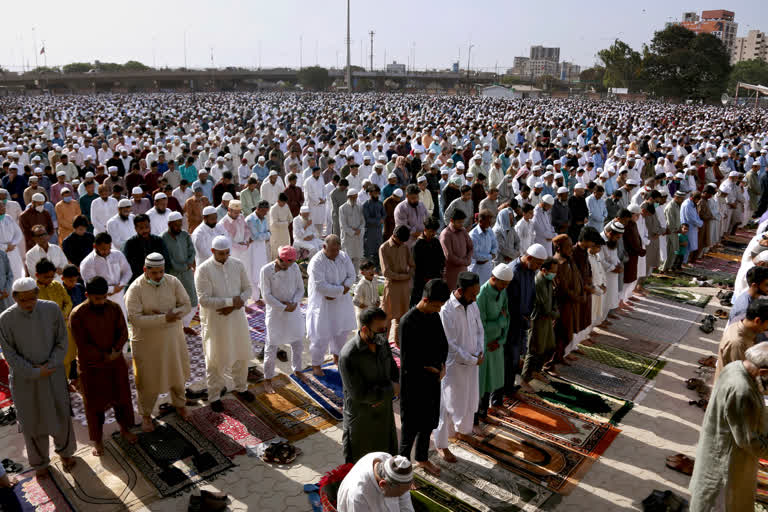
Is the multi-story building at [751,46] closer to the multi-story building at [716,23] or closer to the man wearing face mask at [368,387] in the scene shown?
the multi-story building at [716,23]

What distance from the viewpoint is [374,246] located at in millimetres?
8109

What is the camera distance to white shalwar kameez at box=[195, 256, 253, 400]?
477 cm

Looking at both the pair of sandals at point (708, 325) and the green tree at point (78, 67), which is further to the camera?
the green tree at point (78, 67)

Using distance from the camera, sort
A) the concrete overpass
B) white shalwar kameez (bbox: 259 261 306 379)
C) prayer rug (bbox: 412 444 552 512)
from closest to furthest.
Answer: prayer rug (bbox: 412 444 552 512) < white shalwar kameez (bbox: 259 261 306 379) < the concrete overpass

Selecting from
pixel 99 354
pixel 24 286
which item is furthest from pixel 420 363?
pixel 24 286

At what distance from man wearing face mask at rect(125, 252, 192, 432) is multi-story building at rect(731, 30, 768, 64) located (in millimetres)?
155005

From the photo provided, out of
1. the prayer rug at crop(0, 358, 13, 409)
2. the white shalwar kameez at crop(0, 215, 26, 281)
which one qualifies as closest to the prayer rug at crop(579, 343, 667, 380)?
the prayer rug at crop(0, 358, 13, 409)

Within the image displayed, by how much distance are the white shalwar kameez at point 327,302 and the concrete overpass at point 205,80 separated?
66.4m

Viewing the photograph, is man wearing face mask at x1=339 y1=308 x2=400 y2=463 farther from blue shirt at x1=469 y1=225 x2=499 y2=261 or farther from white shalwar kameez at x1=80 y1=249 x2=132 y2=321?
blue shirt at x1=469 y1=225 x2=499 y2=261

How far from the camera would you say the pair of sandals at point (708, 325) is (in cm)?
682

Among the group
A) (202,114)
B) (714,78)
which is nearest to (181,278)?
(202,114)

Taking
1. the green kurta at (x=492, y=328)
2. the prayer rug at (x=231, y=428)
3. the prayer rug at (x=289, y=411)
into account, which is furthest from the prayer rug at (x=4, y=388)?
the green kurta at (x=492, y=328)

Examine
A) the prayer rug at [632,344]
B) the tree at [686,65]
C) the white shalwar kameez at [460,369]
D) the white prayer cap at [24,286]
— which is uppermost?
the tree at [686,65]

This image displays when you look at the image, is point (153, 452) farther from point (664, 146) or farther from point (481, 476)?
point (664, 146)
